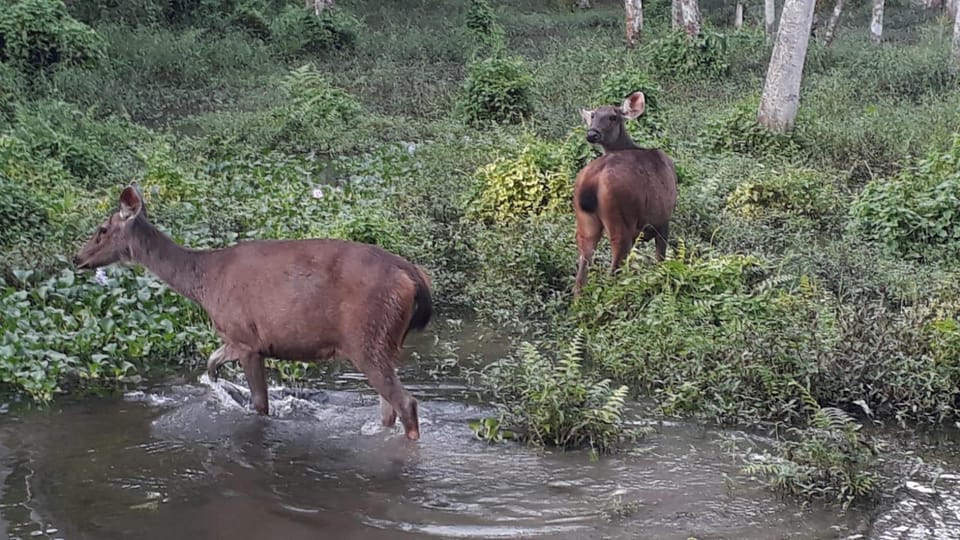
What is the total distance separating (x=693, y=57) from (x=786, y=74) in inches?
Result: 272

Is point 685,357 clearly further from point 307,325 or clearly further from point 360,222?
point 360,222

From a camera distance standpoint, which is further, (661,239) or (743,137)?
(743,137)

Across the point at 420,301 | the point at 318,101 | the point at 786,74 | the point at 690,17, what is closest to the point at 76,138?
the point at 318,101

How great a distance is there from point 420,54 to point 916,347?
21067 mm

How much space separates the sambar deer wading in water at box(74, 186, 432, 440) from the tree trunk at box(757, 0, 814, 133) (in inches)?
394

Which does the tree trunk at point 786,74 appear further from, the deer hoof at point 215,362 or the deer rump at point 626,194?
the deer hoof at point 215,362

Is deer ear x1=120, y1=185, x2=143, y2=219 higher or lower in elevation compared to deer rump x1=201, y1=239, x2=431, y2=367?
higher

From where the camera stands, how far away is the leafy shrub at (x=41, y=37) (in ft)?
71.2

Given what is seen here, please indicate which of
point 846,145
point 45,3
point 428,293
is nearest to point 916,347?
point 428,293

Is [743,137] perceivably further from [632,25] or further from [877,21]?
[877,21]

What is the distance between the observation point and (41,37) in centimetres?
2214

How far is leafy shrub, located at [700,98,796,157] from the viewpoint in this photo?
16344 millimetres

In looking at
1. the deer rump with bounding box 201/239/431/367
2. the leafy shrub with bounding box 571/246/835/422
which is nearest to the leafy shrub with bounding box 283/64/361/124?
the leafy shrub with bounding box 571/246/835/422

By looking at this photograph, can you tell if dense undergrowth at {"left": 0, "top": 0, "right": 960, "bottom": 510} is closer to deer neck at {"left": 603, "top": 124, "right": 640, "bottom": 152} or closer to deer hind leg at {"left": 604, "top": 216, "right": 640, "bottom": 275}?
deer hind leg at {"left": 604, "top": 216, "right": 640, "bottom": 275}
